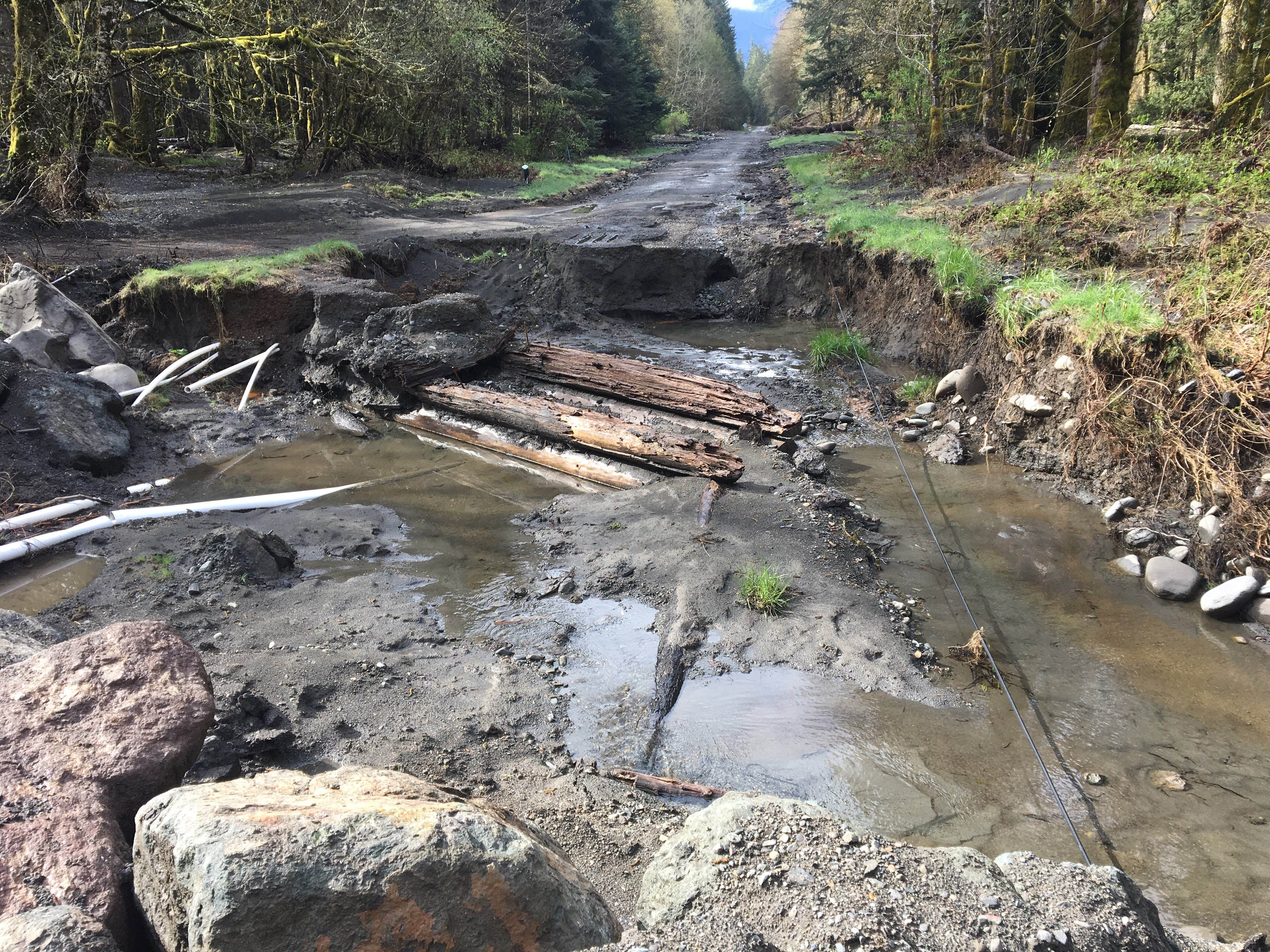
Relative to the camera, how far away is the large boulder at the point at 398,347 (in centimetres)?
927

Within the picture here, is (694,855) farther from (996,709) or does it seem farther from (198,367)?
(198,367)

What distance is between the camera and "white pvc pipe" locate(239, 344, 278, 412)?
943 cm

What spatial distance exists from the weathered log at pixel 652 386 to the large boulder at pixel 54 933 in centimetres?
639

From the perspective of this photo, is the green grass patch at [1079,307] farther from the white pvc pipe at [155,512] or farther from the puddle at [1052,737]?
the white pvc pipe at [155,512]

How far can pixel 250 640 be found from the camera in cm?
486

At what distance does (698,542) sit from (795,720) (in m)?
1.75

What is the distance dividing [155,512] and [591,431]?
3912 mm

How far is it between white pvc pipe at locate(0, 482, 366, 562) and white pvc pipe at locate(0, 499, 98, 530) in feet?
0.60

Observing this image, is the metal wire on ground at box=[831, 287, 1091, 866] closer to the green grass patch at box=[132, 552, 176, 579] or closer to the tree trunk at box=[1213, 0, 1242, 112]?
the green grass patch at box=[132, 552, 176, 579]

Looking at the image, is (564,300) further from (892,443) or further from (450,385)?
(892,443)

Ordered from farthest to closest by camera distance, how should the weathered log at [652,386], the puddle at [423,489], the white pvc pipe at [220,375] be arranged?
the white pvc pipe at [220,375]
the weathered log at [652,386]
the puddle at [423,489]

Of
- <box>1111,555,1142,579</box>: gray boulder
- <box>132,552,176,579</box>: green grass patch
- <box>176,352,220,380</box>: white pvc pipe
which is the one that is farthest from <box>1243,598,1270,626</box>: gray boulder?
<box>176,352,220,380</box>: white pvc pipe

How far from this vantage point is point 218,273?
10.3m

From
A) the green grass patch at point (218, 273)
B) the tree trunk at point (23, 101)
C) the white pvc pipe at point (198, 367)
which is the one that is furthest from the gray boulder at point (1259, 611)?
the tree trunk at point (23, 101)
